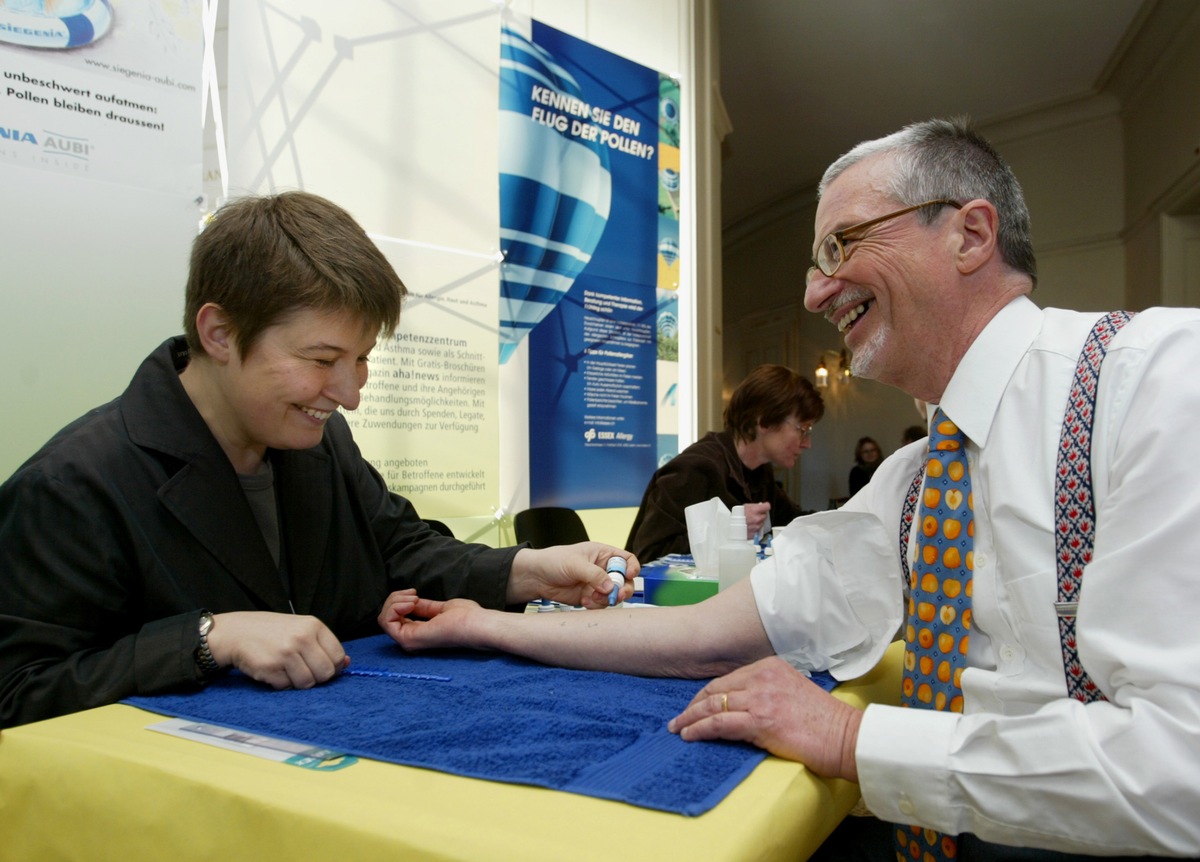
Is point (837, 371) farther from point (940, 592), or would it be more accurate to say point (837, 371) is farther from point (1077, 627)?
point (1077, 627)

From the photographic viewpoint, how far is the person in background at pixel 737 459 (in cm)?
327

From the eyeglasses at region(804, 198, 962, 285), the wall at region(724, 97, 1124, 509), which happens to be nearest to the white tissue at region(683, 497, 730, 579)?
the eyeglasses at region(804, 198, 962, 285)

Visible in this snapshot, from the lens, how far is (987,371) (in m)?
1.16

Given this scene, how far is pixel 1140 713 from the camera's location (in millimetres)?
768

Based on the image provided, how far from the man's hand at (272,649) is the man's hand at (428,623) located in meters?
0.24

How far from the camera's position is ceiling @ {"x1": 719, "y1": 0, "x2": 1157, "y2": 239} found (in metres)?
6.89

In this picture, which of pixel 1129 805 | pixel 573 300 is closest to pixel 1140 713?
pixel 1129 805

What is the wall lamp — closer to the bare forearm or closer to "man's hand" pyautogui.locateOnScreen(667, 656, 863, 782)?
the bare forearm

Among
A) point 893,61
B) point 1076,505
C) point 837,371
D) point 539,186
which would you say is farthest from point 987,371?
point 837,371

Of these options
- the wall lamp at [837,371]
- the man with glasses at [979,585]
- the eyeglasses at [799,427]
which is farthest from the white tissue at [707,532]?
the wall lamp at [837,371]

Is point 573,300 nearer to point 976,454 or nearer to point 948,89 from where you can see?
point 976,454

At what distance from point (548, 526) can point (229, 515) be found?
2440mm

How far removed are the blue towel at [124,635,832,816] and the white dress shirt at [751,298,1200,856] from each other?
21 cm

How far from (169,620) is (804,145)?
9.62 meters
